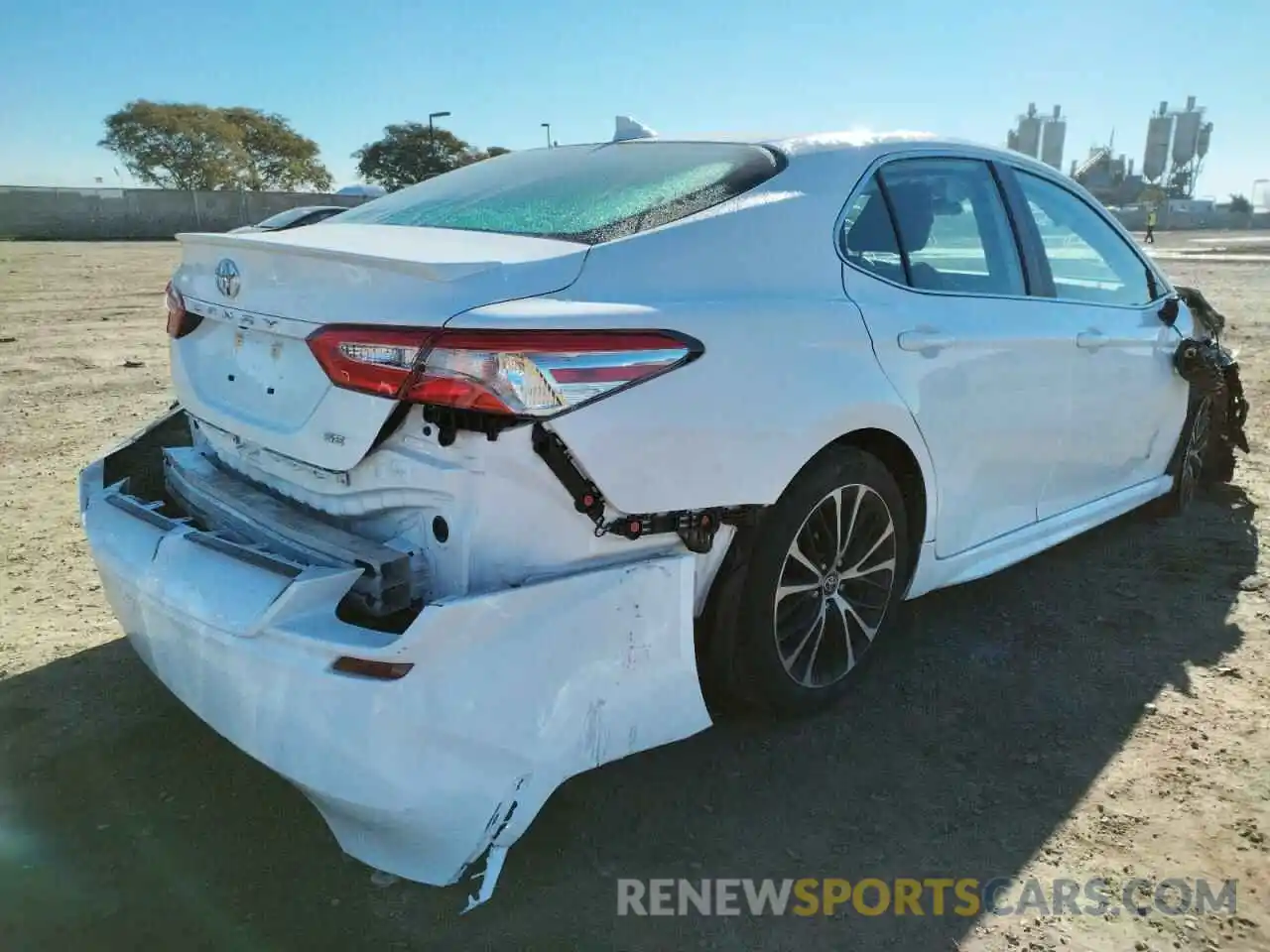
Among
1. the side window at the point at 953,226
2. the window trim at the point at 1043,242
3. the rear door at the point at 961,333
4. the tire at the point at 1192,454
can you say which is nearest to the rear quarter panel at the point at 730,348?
the rear door at the point at 961,333

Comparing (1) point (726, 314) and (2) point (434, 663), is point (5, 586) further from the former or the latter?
(1) point (726, 314)

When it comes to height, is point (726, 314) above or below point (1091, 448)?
above

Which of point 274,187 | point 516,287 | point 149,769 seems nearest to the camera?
point 516,287

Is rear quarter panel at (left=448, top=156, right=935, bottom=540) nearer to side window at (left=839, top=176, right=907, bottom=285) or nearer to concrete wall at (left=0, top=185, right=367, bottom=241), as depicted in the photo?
side window at (left=839, top=176, right=907, bottom=285)

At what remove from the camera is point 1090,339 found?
3564mm

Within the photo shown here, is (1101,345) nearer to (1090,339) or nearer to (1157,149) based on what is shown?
(1090,339)

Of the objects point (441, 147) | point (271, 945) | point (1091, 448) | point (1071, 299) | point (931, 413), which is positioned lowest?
point (271, 945)

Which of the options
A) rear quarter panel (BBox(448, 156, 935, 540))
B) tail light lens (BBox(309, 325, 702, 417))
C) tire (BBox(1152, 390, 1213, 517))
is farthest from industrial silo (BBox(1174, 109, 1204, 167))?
tail light lens (BBox(309, 325, 702, 417))

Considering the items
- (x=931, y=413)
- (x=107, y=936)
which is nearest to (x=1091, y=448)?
(x=931, y=413)

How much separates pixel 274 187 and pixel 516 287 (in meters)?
80.0

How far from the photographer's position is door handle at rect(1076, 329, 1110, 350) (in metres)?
3.51

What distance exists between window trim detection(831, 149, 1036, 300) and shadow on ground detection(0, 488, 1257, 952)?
1.29 metres

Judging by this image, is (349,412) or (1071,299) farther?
(1071,299)

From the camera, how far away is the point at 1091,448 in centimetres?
376
